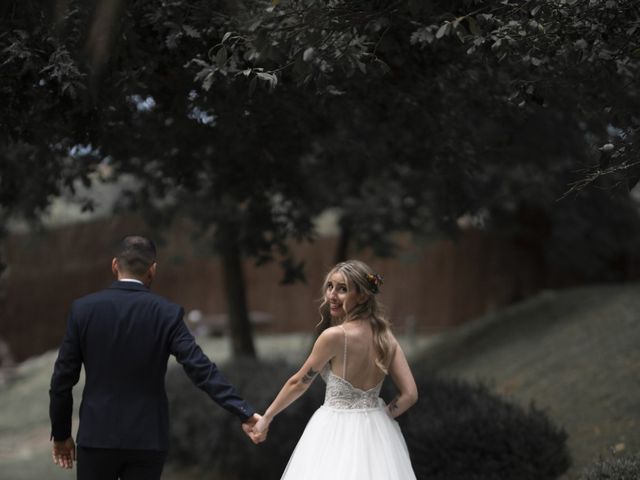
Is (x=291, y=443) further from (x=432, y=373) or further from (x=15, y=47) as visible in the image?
(x=15, y=47)

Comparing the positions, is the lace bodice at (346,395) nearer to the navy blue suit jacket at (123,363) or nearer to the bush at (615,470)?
the navy blue suit jacket at (123,363)

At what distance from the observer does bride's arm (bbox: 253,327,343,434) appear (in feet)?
19.6

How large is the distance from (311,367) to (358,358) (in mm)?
296

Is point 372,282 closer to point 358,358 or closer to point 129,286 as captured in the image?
point 358,358

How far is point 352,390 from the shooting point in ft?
20.0

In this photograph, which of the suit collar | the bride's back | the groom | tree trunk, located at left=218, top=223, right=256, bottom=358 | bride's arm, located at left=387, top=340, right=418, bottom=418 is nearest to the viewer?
the groom

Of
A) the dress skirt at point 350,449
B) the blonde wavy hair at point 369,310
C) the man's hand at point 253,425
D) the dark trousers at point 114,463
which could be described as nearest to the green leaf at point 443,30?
the blonde wavy hair at point 369,310

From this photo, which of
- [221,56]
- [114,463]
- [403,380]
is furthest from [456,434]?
[221,56]

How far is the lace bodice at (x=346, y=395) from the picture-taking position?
6109 millimetres

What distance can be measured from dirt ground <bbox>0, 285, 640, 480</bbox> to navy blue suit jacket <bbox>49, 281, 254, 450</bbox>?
507 centimetres

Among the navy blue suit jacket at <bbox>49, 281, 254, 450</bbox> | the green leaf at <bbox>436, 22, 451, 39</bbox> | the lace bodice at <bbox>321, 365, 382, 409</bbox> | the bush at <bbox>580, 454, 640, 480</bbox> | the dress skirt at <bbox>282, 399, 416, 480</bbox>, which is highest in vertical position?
the green leaf at <bbox>436, 22, 451, 39</bbox>

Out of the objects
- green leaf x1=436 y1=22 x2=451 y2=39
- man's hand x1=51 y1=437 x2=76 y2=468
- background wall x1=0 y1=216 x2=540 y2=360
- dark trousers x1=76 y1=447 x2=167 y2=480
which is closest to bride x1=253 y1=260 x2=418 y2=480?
dark trousers x1=76 y1=447 x2=167 y2=480

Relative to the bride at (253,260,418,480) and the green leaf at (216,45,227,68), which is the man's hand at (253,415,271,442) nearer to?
the bride at (253,260,418,480)

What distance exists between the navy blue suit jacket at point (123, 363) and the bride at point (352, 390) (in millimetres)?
808
